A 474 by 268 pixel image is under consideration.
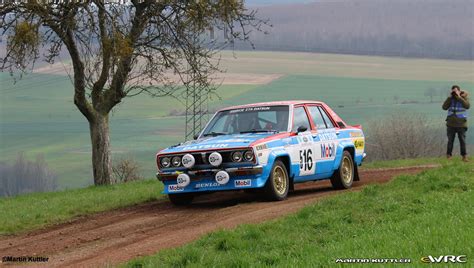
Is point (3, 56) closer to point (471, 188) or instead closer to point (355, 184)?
point (355, 184)

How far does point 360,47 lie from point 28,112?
135ft

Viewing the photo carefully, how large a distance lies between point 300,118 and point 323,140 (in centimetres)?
62

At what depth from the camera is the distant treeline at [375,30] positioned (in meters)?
101

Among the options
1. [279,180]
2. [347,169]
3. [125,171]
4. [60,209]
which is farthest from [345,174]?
[125,171]

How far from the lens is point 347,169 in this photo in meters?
16.1

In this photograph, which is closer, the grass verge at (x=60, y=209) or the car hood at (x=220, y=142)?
the grass verge at (x=60, y=209)

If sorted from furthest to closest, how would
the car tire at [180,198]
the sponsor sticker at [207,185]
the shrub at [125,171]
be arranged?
the shrub at [125,171] < the car tire at [180,198] < the sponsor sticker at [207,185]

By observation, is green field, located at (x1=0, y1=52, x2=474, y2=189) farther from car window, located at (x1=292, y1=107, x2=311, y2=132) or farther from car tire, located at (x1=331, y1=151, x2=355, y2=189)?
car window, located at (x1=292, y1=107, x2=311, y2=132)

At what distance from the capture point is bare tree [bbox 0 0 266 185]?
20.1 m

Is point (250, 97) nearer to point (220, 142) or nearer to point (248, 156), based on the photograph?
point (220, 142)

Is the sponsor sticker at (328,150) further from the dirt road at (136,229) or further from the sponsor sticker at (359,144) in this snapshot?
the sponsor sticker at (359,144)

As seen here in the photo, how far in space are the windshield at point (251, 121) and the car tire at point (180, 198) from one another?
120 centimetres

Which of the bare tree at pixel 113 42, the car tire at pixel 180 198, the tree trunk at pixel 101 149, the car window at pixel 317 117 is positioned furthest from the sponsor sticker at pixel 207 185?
the tree trunk at pixel 101 149

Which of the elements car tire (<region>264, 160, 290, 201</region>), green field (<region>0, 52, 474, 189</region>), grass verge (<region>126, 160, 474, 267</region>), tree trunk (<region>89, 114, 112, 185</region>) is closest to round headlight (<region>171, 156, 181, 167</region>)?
car tire (<region>264, 160, 290, 201</region>)
